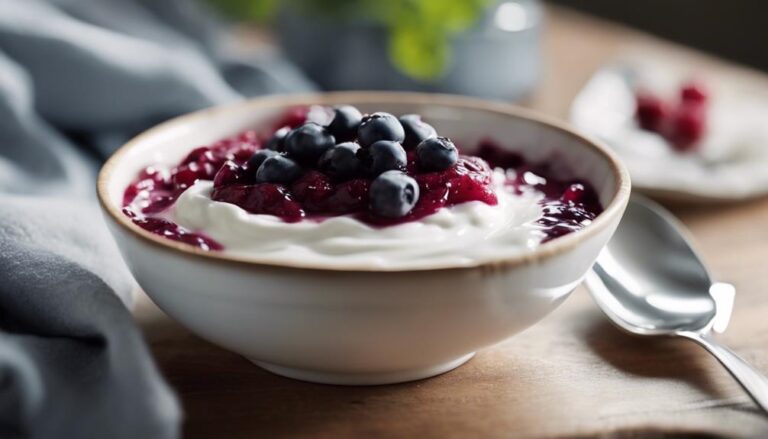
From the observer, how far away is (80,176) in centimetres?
203

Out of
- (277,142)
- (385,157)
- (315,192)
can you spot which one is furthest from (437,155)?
(277,142)

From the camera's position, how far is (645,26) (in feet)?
15.6

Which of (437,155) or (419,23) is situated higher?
(437,155)

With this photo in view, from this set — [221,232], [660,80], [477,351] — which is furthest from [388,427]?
[660,80]

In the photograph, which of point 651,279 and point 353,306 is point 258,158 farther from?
point 651,279

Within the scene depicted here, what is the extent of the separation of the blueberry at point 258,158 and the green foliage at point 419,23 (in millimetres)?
937

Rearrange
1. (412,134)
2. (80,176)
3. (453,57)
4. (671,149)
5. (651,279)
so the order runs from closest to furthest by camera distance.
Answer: (412,134) → (651,279) → (80,176) → (671,149) → (453,57)

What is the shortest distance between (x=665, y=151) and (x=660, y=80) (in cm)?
44

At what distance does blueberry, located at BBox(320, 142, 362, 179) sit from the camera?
4.69 ft

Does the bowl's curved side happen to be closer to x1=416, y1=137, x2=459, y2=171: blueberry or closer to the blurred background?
x1=416, y1=137, x2=459, y2=171: blueberry

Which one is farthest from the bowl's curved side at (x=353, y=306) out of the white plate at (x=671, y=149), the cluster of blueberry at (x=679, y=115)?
the cluster of blueberry at (x=679, y=115)

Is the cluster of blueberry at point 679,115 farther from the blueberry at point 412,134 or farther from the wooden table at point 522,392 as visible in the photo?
the blueberry at point 412,134

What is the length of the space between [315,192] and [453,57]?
1204 mm

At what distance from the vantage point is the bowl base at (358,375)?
1350 millimetres
